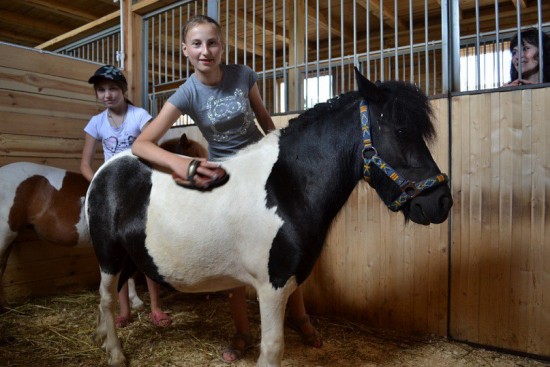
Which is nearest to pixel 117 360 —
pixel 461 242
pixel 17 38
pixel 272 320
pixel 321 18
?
pixel 272 320

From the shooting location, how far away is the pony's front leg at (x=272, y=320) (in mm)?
1587

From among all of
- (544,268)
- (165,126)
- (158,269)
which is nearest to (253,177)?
(165,126)

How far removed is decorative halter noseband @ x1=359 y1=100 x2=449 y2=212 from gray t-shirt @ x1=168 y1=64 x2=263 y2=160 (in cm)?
72

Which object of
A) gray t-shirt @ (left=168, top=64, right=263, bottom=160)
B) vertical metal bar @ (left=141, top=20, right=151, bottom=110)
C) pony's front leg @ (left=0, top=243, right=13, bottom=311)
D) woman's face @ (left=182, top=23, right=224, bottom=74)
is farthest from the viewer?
vertical metal bar @ (left=141, top=20, right=151, bottom=110)

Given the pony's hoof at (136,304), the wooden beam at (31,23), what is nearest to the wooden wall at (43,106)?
the pony's hoof at (136,304)

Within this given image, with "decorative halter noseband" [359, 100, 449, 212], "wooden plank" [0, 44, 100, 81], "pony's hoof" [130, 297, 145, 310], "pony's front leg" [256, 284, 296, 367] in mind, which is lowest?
"pony's hoof" [130, 297, 145, 310]

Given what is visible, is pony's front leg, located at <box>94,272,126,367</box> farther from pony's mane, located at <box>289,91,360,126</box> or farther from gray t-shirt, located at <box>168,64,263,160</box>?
pony's mane, located at <box>289,91,360,126</box>

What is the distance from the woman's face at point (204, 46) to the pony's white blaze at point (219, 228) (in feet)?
→ 1.62

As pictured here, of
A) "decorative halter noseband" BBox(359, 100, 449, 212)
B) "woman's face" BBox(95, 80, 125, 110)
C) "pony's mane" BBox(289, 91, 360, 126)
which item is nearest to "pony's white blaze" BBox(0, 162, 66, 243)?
"woman's face" BBox(95, 80, 125, 110)

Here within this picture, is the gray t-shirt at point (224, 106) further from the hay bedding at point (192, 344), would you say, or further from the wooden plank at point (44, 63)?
the wooden plank at point (44, 63)

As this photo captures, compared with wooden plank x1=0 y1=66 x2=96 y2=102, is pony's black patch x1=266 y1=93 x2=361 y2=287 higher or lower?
lower

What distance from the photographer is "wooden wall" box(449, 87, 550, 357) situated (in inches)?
80.7

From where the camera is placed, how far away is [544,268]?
2.04m

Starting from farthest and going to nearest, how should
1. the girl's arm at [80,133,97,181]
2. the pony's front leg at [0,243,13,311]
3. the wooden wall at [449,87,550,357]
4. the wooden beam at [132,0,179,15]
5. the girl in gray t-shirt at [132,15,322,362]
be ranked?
the wooden beam at [132,0,179,15] → the pony's front leg at [0,243,13,311] → the girl's arm at [80,133,97,181] → the wooden wall at [449,87,550,357] → the girl in gray t-shirt at [132,15,322,362]
